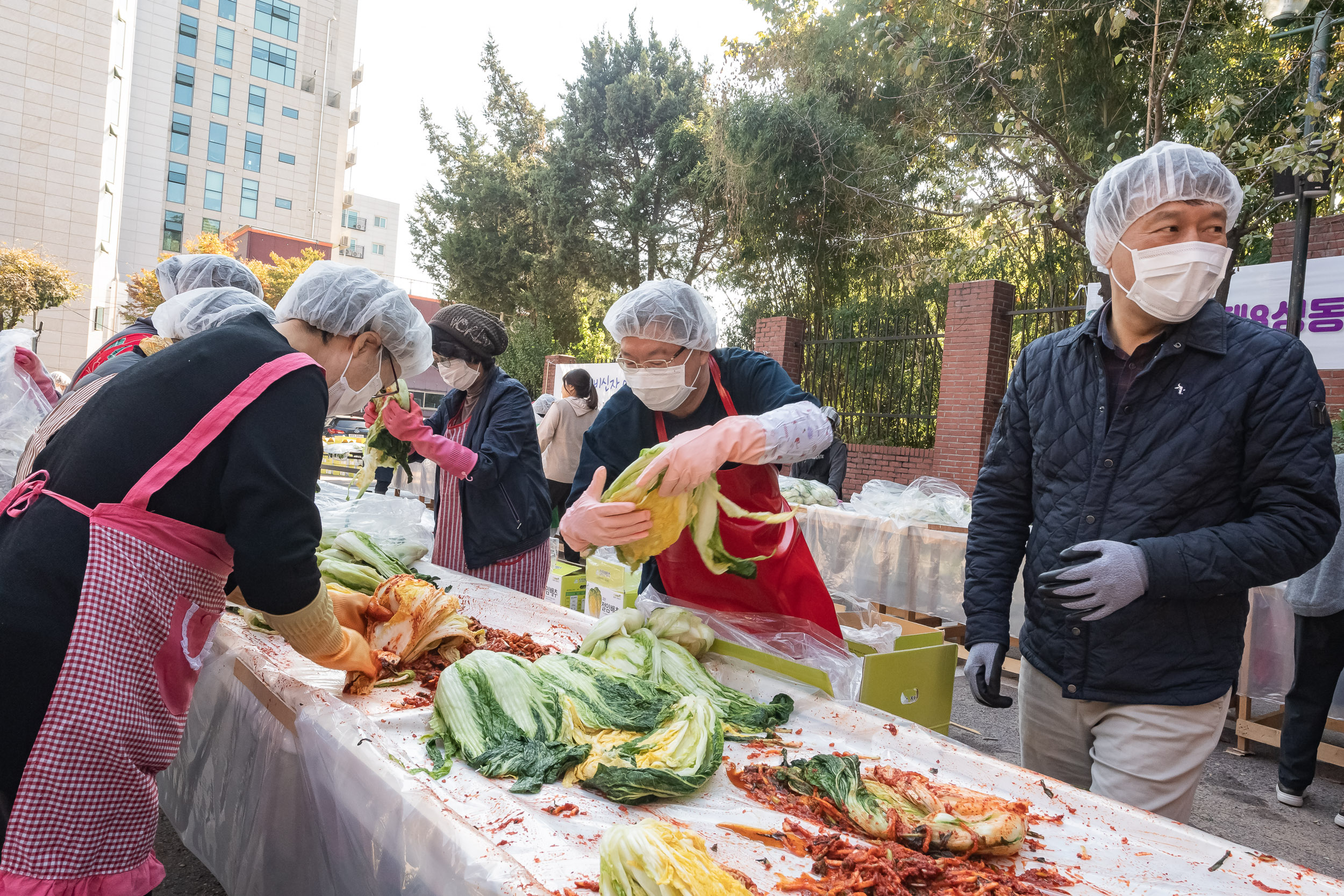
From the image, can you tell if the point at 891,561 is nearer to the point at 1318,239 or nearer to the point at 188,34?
the point at 1318,239

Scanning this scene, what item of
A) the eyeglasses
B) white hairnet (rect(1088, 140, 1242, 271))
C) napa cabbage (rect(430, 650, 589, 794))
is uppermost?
white hairnet (rect(1088, 140, 1242, 271))

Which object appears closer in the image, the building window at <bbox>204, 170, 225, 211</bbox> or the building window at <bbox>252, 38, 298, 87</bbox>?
the building window at <bbox>204, 170, 225, 211</bbox>

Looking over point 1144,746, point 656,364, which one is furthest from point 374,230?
point 1144,746

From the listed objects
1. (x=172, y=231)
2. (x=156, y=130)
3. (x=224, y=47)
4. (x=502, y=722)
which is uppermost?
(x=224, y=47)

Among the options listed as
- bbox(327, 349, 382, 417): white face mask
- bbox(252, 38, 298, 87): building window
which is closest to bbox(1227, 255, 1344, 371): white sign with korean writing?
bbox(327, 349, 382, 417): white face mask

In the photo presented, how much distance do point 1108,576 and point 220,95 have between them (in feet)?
211

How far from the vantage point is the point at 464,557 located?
3.96 m

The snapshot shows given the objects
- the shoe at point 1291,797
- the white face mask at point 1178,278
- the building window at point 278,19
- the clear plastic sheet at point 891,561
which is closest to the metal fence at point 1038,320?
the clear plastic sheet at point 891,561

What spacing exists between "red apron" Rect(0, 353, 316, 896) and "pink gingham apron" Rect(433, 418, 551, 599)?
7.09 feet

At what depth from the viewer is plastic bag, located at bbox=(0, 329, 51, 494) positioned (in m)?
5.34

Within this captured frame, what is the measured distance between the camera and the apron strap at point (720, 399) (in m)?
2.96

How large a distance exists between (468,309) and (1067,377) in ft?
9.13

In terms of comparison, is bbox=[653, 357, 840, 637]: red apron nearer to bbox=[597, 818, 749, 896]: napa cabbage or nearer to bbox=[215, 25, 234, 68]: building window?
bbox=[597, 818, 749, 896]: napa cabbage

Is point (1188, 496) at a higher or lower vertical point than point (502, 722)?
higher
